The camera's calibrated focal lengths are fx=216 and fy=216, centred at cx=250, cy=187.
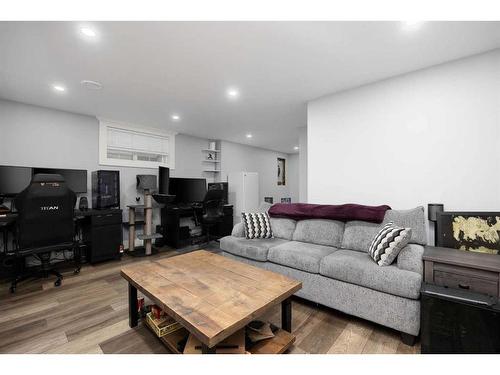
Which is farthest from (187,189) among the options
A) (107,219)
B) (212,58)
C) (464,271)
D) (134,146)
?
(464,271)

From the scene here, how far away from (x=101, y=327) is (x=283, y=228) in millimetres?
2108

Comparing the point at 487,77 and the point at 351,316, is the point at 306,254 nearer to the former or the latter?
the point at 351,316

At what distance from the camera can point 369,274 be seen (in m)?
1.76

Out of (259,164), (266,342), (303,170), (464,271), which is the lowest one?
(266,342)

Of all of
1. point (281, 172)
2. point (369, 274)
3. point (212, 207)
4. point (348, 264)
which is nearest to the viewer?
point (369, 274)

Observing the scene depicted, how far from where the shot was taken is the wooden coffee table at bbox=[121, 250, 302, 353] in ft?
3.60

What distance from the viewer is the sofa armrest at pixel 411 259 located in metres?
1.69

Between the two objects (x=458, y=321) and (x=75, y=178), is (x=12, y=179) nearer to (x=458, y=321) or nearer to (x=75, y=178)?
(x=75, y=178)

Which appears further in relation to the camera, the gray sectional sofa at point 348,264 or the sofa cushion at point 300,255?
the sofa cushion at point 300,255

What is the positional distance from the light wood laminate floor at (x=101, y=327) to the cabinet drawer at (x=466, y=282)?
0.51 meters

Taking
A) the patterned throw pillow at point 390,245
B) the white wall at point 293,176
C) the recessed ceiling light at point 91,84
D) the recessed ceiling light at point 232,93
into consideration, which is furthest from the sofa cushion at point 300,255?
the white wall at point 293,176

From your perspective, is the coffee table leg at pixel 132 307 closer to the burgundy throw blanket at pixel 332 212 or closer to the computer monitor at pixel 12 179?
the burgundy throw blanket at pixel 332 212

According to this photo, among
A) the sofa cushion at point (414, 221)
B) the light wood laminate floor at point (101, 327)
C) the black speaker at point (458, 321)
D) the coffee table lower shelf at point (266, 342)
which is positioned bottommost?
the light wood laminate floor at point (101, 327)

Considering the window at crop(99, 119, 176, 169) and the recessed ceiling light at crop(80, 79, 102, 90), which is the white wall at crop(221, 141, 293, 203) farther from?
the recessed ceiling light at crop(80, 79, 102, 90)
